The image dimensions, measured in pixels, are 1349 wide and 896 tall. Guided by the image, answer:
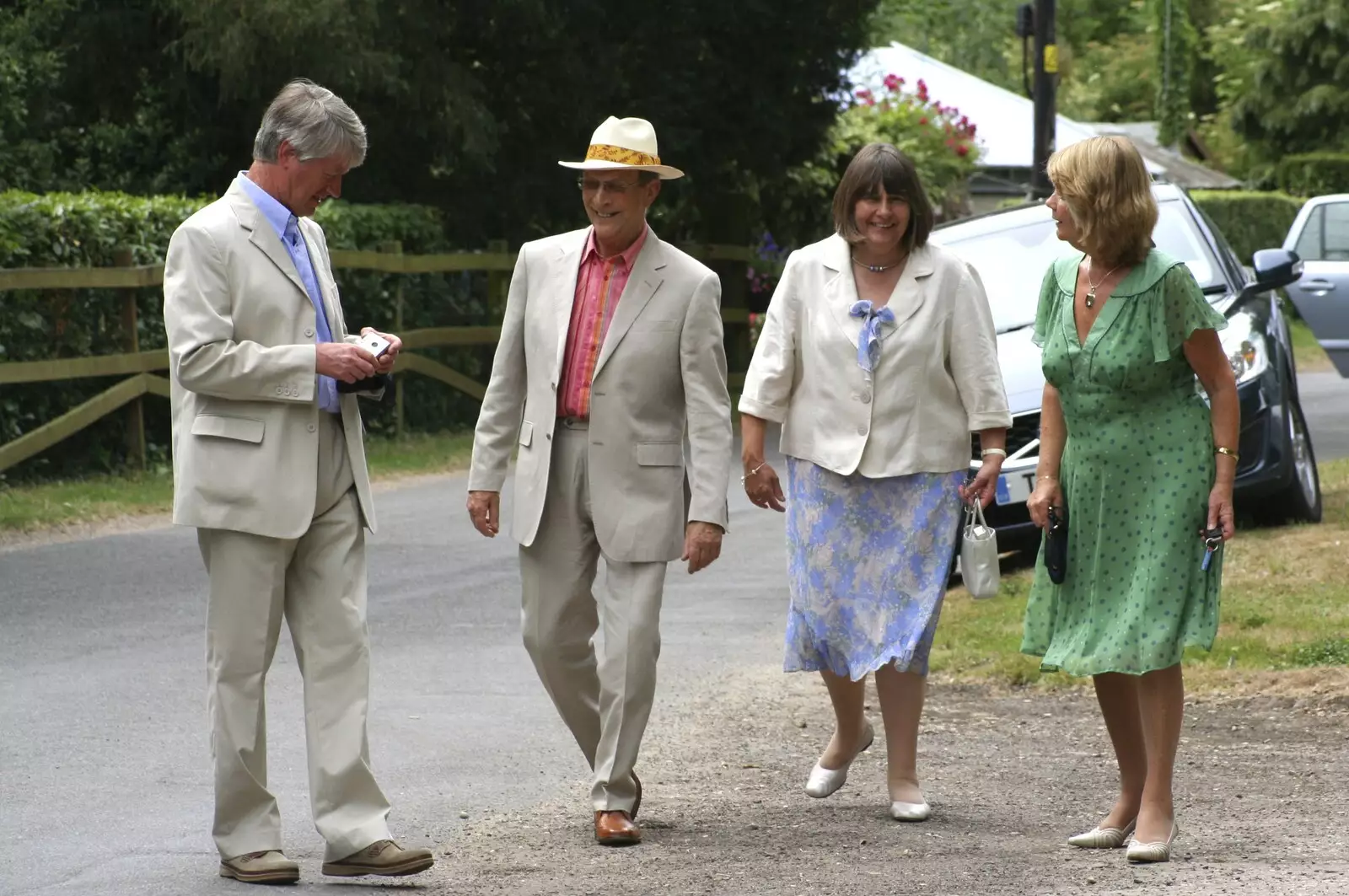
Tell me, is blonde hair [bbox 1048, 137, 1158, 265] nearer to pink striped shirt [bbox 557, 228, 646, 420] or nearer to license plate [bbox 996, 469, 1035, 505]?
pink striped shirt [bbox 557, 228, 646, 420]

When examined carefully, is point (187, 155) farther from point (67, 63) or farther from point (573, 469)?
point (573, 469)

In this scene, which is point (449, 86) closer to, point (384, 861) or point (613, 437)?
point (613, 437)

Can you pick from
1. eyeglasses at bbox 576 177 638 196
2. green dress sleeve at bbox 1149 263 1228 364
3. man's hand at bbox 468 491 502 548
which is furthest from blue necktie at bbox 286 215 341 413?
green dress sleeve at bbox 1149 263 1228 364

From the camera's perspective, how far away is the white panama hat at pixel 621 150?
611cm

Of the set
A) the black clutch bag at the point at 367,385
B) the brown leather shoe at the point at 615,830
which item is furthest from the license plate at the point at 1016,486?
the black clutch bag at the point at 367,385

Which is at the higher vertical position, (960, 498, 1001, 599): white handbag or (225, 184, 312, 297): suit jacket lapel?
(225, 184, 312, 297): suit jacket lapel

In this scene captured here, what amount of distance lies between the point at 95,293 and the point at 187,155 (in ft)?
18.6

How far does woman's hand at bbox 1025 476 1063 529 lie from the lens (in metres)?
5.82

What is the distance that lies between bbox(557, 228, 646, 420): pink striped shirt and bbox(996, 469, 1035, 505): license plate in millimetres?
4421

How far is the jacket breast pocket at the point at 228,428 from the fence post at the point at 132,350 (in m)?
9.92

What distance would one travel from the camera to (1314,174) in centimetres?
5047

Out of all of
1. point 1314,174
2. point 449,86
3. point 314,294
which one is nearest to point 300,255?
Result: point 314,294

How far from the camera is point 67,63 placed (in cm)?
2011

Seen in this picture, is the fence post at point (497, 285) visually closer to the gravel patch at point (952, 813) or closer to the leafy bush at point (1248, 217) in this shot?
the gravel patch at point (952, 813)
